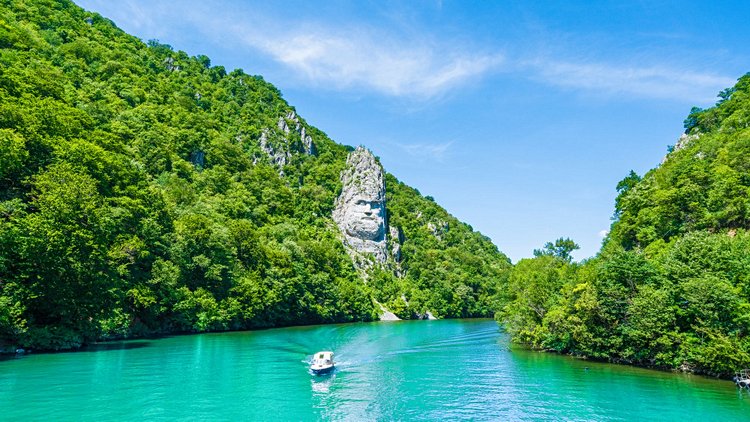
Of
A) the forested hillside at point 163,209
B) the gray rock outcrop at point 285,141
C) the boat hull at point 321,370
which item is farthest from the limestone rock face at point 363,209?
the boat hull at point 321,370

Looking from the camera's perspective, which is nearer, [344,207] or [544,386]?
[544,386]

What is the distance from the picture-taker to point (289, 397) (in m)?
27.0

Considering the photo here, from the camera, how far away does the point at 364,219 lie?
500 feet

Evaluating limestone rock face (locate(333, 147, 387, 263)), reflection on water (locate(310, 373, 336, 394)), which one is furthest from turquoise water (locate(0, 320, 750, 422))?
limestone rock face (locate(333, 147, 387, 263))

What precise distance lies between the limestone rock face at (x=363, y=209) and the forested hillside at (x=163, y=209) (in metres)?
5.36

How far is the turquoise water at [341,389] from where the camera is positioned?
2323cm

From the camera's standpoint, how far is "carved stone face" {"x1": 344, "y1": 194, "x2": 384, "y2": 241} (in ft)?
497

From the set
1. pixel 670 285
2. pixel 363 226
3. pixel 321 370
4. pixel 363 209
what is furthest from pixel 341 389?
pixel 363 209

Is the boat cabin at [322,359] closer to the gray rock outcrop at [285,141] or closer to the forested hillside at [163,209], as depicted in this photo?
the forested hillside at [163,209]

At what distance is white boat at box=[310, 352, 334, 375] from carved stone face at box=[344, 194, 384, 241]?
115374mm

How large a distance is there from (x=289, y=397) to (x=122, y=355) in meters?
20.4

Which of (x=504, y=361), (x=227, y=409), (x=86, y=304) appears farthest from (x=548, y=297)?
(x=86, y=304)

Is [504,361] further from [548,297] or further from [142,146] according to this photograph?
[142,146]

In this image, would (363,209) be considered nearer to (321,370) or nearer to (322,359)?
(322,359)
